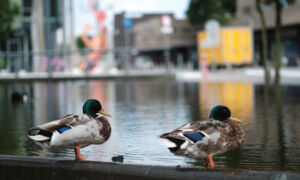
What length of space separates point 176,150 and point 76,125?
1103 mm

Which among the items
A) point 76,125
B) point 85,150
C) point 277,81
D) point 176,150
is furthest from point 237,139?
point 277,81

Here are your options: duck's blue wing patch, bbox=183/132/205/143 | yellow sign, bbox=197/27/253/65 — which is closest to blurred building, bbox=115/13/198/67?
yellow sign, bbox=197/27/253/65

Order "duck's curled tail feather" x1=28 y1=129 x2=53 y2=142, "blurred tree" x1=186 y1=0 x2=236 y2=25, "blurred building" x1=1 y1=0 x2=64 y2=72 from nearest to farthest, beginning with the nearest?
1. "duck's curled tail feather" x1=28 y1=129 x2=53 y2=142
2. "blurred building" x1=1 y1=0 x2=64 y2=72
3. "blurred tree" x1=186 y1=0 x2=236 y2=25

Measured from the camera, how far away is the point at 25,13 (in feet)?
208

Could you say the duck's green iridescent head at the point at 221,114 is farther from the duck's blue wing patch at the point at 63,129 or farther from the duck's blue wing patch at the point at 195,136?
the duck's blue wing patch at the point at 63,129

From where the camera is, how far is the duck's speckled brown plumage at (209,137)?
558 cm

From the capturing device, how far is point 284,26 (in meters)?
75.1

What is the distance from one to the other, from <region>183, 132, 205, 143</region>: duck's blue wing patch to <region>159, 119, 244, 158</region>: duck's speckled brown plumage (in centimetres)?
3

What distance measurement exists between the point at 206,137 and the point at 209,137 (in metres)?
0.03

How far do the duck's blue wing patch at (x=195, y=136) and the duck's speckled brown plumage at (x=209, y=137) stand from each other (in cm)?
3

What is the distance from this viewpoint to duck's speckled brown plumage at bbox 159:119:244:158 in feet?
18.3

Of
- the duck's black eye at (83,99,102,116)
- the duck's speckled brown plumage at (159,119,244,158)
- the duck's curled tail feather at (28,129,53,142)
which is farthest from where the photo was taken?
the duck's black eye at (83,99,102,116)

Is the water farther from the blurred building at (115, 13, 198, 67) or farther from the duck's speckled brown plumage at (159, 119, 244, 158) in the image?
the blurred building at (115, 13, 198, 67)

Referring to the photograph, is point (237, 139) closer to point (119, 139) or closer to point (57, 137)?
point (57, 137)
